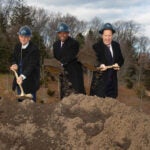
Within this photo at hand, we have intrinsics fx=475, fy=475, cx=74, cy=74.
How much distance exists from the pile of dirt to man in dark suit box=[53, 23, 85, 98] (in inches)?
99.0

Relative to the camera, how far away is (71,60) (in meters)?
7.02

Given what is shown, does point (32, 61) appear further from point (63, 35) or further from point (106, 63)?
point (106, 63)

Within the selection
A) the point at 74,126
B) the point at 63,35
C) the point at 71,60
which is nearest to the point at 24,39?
the point at 63,35

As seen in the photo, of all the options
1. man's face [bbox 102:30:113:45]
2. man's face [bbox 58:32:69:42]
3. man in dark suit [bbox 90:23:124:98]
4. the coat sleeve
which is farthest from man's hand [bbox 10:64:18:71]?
man's face [bbox 102:30:113:45]

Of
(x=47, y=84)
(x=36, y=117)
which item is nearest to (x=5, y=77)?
(x=47, y=84)

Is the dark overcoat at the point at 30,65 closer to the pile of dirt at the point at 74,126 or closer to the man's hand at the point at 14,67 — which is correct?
the man's hand at the point at 14,67

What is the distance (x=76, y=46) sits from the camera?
279 inches

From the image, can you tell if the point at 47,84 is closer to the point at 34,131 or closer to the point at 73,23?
the point at 73,23

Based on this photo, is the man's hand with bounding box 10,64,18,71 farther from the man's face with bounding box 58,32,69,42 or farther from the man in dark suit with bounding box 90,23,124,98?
the man in dark suit with bounding box 90,23,124,98

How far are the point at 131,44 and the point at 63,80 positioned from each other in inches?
1887

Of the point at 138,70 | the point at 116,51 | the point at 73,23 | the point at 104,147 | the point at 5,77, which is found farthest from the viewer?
the point at 73,23

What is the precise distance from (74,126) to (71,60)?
2951 millimetres

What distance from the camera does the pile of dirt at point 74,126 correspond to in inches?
157

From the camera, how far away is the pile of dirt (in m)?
3.98
